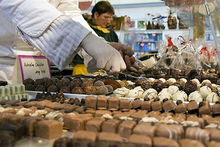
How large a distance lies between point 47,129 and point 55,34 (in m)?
0.58

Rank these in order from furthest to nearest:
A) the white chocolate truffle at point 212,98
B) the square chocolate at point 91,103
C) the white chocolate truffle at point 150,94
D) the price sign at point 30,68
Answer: the price sign at point 30,68 → the white chocolate truffle at point 150,94 → the white chocolate truffle at point 212,98 → the square chocolate at point 91,103

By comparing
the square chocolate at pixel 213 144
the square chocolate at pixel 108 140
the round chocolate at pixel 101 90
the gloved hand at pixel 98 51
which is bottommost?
the square chocolate at pixel 213 144

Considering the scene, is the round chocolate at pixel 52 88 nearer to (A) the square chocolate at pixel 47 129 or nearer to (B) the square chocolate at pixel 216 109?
(A) the square chocolate at pixel 47 129

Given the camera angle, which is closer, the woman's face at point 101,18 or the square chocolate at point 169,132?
the square chocolate at point 169,132

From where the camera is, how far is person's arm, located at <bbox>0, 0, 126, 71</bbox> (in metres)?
1.28

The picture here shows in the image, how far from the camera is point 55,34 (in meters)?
1.30

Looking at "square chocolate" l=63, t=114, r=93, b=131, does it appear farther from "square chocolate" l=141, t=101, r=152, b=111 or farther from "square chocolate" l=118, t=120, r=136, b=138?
"square chocolate" l=141, t=101, r=152, b=111

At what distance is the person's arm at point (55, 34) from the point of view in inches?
50.5

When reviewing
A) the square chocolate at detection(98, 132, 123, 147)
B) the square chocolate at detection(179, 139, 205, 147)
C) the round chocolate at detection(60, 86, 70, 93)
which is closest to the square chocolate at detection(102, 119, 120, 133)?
the square chocolate at detection(98, 132, 123, 147)

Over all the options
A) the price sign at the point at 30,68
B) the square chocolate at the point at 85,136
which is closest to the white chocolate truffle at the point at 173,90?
the square chocolate at the point at 85,136

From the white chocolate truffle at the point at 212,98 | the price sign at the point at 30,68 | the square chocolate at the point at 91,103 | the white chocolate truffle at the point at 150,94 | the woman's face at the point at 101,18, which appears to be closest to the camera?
the square chocolate at the point at 91,103

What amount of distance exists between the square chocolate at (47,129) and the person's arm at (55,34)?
1.58 ft

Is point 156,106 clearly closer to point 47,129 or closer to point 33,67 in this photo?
point 47,129

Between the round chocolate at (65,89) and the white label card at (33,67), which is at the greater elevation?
the white label card at (33,67)
